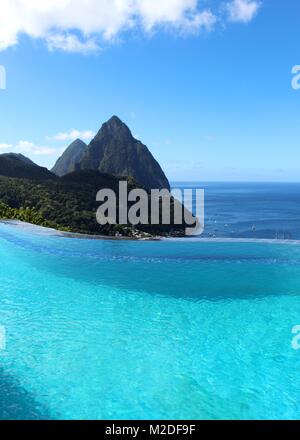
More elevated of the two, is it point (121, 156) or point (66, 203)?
point (121, 156)

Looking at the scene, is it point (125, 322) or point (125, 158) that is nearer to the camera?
point (125, 322)

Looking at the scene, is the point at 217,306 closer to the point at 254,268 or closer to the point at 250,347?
the point at 250,347

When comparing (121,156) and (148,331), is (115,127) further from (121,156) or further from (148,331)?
(148,331)

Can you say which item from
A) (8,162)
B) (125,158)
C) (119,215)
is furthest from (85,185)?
(125,158)
